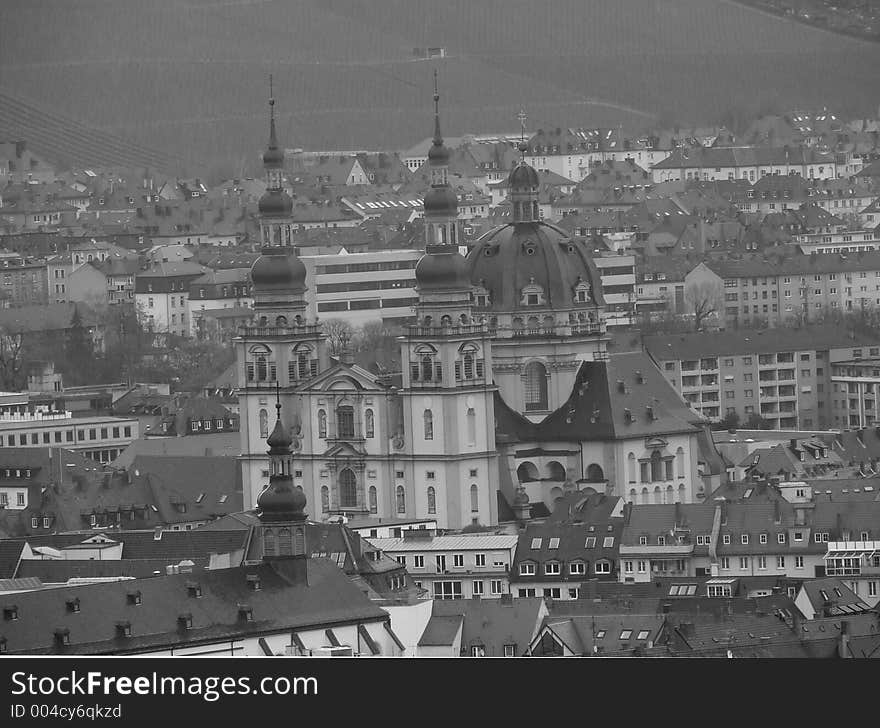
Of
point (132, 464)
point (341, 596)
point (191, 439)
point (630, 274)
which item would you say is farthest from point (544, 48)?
point (630, 274)

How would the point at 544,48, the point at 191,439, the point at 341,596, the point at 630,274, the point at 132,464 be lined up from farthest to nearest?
the point at 630,274 → the point at 191,439 → the point at 132,464 → the point at 544,48 → the point at 341,596

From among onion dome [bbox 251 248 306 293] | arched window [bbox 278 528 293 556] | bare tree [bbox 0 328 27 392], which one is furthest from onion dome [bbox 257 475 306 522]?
bare tree [bbox 0 328 27 392]

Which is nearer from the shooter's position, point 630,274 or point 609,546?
point 609,546

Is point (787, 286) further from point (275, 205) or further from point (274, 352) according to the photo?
point (274, 352)

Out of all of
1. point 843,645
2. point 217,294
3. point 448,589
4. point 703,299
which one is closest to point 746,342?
point 703,299

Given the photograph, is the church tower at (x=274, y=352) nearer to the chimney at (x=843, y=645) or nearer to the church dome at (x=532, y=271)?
the church dome at (x=532, y=271)
